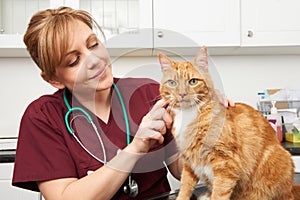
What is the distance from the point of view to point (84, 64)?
945 mm

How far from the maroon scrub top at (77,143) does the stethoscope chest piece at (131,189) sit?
29 mm

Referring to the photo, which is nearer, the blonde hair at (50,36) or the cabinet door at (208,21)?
the blonde hair at (50,36)

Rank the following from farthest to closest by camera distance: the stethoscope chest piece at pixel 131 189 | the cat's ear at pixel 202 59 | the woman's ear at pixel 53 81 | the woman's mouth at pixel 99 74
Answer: the woman's ear at pixel 53 81 < the stethoscope chest piece at pixel 131 189 < the woman's mouth at pixel 99 74 < the cat's ear at pixel 202 59

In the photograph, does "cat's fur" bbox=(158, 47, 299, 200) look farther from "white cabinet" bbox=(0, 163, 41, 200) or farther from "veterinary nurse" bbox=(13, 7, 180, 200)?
"white cabinet" bbox=(0, 163, 41, 200)

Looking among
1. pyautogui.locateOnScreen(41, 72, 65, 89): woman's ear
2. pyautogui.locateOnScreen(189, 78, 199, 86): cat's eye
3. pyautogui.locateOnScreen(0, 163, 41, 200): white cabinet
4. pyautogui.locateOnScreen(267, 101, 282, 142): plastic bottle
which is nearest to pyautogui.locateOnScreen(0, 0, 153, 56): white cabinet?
pyautogui.locateOnScreen(0, 163, 41, 200): white cabinet

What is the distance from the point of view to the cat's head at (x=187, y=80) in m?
0.84

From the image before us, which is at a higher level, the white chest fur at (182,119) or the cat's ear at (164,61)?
the cat's ear at (164,61)

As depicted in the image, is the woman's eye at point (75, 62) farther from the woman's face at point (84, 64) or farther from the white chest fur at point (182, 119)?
the white chest fur at point (182, 119)

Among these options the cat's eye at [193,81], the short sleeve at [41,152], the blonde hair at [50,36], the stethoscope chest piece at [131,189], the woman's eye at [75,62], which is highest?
the blonde hair at [50,36]

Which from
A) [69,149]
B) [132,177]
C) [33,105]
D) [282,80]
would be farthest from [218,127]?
[282,80]

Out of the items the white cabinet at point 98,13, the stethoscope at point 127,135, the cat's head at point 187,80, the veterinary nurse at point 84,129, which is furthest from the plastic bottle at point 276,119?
the cat's head at point 187,80

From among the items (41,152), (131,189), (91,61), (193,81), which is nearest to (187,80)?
(193,81)

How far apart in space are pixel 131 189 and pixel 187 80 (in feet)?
1.16

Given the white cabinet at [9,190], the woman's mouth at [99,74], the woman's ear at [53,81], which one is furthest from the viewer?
the white cabinet at [9,190]
